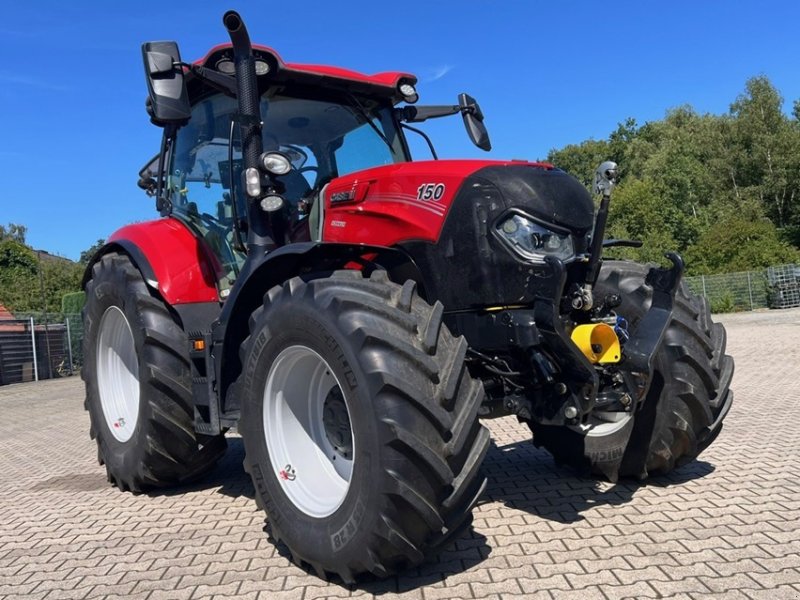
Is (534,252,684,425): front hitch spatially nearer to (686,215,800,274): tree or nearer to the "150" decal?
the "150" decal

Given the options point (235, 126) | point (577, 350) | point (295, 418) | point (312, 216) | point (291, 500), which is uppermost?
point (235, 126)

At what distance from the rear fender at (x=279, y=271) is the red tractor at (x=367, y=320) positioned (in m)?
0.02

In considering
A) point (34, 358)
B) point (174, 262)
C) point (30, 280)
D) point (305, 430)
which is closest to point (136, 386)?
point (174, 262)

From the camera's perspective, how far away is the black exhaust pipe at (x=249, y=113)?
383 centimetres

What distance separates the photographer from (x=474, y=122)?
4891 millimetres

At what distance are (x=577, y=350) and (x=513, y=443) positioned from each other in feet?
10.3

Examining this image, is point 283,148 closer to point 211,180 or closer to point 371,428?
point 211,180

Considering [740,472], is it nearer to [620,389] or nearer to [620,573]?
[620,389]

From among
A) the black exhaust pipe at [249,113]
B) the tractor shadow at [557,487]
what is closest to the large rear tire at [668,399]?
the tractor shadow at [557,487]

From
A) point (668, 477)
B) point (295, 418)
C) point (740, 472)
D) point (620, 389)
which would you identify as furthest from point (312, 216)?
point (740, 472)

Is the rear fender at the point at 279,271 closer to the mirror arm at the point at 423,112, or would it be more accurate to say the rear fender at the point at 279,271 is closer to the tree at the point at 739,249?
the mirror arm at the point at 423,112

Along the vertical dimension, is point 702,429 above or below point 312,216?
below

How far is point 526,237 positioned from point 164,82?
2080mm

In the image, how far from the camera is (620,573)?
114 inches
